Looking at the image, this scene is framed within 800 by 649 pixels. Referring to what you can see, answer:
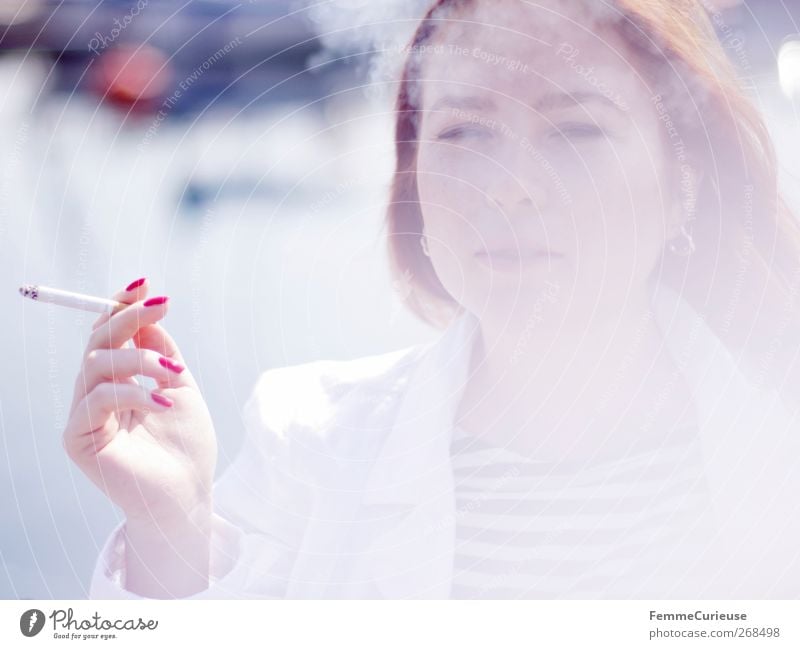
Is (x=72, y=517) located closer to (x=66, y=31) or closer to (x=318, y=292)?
(x=318, y=292)

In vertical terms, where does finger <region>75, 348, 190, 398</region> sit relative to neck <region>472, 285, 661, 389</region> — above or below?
below

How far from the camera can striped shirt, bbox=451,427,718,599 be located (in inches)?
30.4

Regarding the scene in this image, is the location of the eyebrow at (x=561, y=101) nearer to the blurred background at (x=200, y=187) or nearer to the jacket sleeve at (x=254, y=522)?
the blurred background at (x=200, y=187)

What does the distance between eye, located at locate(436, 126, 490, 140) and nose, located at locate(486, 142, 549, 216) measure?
0.08ft

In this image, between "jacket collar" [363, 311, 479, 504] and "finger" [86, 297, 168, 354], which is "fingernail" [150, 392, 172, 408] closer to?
"finger" [86, 297, 168, 354]

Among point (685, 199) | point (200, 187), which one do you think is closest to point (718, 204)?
point (685, 199)

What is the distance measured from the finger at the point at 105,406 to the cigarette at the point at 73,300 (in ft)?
0.21

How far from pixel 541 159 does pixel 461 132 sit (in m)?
0.07

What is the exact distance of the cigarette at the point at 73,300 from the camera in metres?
0.74

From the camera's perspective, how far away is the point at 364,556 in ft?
2.56

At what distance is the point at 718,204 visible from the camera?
0.80 metres

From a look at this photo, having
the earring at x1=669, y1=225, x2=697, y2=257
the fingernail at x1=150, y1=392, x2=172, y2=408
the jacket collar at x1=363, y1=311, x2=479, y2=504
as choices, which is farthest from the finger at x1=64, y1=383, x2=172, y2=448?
the earring at x1=669, y1=225, x2=697, y2=257

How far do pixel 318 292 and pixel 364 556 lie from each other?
212 millimetres
